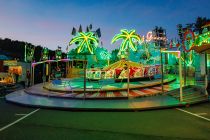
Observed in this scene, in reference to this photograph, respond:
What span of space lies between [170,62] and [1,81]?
30604 mm

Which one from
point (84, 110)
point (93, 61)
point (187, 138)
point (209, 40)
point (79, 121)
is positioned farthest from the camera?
point (93, 61)

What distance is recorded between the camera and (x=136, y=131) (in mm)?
7277

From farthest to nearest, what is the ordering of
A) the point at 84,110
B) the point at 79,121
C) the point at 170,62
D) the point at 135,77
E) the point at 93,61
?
the point at 170,62, the point at 93,61, the point at 135,77, the point at 84,110, the point at 79,121

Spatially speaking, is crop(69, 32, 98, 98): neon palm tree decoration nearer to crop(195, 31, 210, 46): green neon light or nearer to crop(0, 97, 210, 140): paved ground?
crop(195, 31, 210, 46): green neon light

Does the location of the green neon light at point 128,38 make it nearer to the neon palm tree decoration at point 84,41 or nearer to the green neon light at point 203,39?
the neon palm tree decoration at point 84,41

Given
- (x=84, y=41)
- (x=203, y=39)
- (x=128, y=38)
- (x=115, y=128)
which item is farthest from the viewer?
(x=84, y=41)

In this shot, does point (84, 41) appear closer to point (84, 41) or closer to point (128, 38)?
point (84, 41)

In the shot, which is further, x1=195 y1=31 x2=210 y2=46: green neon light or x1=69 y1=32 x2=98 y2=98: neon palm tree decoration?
x1=69 y1=32 x2=98 y2=98: neon palm tree decoration

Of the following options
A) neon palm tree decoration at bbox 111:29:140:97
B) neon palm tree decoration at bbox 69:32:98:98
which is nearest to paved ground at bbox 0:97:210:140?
neon palm tree decoration at bbox 111:29:140:97

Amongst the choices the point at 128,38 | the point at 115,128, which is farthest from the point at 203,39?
the point at 115,128

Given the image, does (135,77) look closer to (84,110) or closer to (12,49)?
(84,110)

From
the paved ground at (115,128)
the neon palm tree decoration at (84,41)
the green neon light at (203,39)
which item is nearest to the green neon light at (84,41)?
the neon palm tree decoration at (84,41)

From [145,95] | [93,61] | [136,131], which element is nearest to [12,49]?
[93,61]

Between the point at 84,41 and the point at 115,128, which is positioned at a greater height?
the point at 84,41
